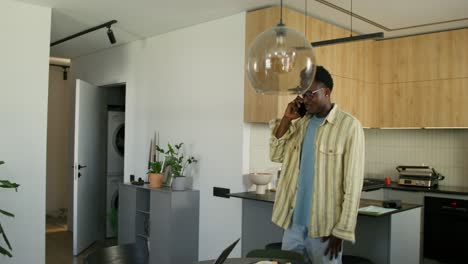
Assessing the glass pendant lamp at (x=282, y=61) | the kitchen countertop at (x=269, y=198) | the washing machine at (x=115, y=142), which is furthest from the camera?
the washing machine at (x=115, y=142)

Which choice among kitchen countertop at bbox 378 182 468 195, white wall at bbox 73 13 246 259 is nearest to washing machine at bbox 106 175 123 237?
white wall at bbox 73 13 246 259

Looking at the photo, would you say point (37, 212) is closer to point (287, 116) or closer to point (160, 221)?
point (160, 221)

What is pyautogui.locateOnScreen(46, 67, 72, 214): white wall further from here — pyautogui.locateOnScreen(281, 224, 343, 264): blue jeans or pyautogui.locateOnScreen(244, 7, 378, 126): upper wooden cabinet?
pyautogui.locateOnScreen(281, 224, 343, 264): blue jeans

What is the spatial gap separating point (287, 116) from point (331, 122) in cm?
28

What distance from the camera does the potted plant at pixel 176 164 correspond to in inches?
177

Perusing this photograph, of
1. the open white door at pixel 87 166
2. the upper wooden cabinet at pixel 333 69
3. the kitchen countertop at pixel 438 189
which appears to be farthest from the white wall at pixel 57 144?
the kitchen countertop at pixel 438 189

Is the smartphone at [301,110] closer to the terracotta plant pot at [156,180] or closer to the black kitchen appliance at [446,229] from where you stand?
the terracotta plant pot at [156,180]

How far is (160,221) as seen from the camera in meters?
4.45

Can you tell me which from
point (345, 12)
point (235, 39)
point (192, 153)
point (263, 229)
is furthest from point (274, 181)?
point (345, 12)

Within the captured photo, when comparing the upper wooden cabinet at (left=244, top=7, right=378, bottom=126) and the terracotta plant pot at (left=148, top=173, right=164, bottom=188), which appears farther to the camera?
the terracotta plant pot at (left=148, top=173, right=164, bottom=188)

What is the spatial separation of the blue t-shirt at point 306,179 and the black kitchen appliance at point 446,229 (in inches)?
108

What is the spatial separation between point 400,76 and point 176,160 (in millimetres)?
2687

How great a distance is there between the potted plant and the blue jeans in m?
2.14

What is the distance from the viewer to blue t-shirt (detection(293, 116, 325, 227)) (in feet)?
8.09
